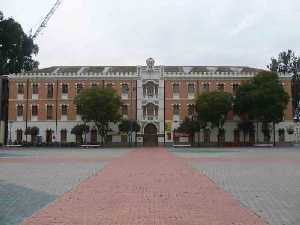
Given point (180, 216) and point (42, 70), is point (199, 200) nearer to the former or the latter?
point (180, 216)

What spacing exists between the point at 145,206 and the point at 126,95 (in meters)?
64.8

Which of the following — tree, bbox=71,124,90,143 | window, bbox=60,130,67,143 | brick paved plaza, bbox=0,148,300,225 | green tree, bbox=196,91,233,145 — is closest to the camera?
brick paved plaza, bbox=0,148,300,225

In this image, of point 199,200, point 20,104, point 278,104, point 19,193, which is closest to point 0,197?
point 19,193

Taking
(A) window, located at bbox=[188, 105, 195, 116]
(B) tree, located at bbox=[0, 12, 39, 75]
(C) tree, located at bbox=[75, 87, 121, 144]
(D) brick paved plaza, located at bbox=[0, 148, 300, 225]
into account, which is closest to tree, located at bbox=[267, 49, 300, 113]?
(A) window, located at bbox=[188, 105, 195, 116]

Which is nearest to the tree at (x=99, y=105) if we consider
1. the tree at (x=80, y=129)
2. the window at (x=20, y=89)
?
the tree at (x=80, y=129)

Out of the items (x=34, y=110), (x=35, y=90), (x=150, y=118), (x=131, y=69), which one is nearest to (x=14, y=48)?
(x=35, y=90)

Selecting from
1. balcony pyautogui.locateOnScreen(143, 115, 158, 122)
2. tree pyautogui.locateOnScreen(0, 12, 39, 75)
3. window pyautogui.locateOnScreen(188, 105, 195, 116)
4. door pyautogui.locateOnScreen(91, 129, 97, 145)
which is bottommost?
door pyautogui.locateOnScreen(91, 129, 97, 145)

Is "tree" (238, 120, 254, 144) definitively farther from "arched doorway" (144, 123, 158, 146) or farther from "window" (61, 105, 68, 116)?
"window" (61, 105, 68, 116)

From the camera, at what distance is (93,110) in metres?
68.1

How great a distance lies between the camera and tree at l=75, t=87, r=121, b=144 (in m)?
67.7

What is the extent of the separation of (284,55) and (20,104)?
52.6 m

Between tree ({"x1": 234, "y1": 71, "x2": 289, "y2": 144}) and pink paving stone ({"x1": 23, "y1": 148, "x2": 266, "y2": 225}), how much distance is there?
53224 millimetres

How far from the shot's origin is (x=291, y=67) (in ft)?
295

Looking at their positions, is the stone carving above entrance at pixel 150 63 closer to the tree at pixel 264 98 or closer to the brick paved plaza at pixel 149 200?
the tree at pixel 264 98
